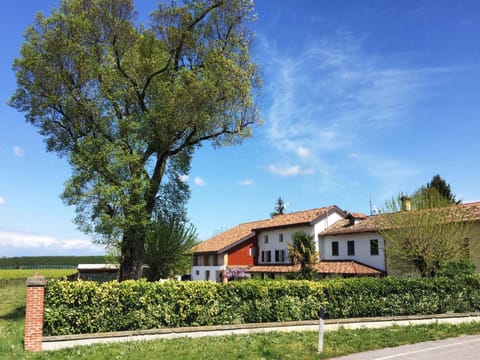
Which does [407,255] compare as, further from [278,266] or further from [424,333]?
[278,266]

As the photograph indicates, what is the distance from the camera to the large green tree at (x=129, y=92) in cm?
2144

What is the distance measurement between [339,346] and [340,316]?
4610 mm

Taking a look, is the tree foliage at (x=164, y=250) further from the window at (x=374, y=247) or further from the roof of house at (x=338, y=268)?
the window at (x=374, y=247)

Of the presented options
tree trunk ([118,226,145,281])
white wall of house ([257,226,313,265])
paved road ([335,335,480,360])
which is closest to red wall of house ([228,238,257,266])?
white wall of house ([257,226,313,265])

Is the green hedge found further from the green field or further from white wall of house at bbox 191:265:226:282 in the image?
white wall of house at bbox 191:265:226:282

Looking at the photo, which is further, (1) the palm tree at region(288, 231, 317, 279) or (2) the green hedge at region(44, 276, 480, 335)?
(1) the palm tree at region(288, 231, 317, 279)

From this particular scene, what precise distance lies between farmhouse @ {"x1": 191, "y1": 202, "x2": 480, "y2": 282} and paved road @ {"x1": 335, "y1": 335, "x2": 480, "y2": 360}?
15868 mm

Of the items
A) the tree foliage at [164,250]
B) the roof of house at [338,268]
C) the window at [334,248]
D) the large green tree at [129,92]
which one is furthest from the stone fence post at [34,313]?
the window at [334,248]

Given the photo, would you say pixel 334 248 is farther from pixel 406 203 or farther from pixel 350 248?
pixel 406 203

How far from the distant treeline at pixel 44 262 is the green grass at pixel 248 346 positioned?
371 ft

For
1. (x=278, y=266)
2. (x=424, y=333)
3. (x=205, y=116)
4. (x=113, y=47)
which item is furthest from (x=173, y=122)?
(x=278, y=266)

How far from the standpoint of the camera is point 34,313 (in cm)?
1266

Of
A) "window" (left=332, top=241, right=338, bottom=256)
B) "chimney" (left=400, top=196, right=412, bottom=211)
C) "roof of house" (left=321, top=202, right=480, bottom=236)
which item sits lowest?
"window" (left=332, top=241, right=338, bottom=256)

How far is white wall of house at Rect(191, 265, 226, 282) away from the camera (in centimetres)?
5066
